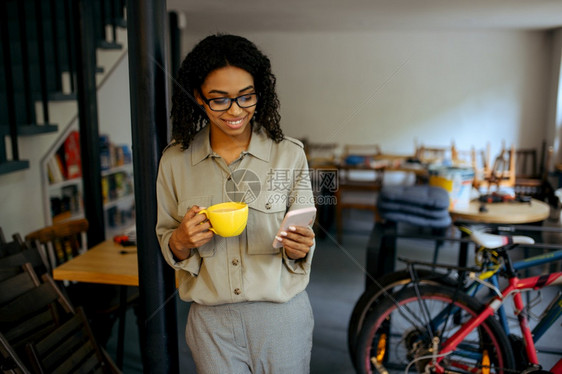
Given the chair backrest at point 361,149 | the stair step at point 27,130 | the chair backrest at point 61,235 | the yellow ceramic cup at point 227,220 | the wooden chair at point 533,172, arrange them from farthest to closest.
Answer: the chair backrest at point 361,149, the wooden chair at point 533,172, the stair step at point 27,130, the chair backrest at point 61,235, the yellow ceramic cup at point 227,220

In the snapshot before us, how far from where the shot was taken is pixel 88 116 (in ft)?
7.72

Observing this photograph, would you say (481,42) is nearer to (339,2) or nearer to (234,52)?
(339,2)

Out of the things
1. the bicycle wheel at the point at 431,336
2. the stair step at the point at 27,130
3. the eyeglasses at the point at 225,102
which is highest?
the eyeglasses at the point at 225,102

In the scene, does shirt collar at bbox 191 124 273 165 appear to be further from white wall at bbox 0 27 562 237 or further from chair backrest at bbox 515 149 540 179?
chair backrest at bbox 515 149 540 179

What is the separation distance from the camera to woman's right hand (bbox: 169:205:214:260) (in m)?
0.93

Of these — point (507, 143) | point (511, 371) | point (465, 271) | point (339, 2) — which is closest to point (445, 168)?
point (465, 271)

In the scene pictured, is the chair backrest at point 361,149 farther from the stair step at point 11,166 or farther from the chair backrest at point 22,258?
the chair backrest at point 22,258

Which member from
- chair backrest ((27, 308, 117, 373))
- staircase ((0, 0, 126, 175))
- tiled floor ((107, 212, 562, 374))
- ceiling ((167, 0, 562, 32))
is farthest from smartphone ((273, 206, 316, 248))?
ceiling ((167, 0, 562, 32))

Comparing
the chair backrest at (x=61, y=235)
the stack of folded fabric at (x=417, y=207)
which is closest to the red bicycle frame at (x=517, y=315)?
the stack of folded fabric at (x=417, y=207)

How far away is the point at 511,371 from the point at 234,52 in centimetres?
152

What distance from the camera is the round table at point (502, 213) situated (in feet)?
7.19

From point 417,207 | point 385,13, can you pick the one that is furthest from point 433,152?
point 417,207

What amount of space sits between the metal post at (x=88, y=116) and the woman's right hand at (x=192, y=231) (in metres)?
1.65

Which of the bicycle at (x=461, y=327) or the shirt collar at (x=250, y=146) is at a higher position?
the shirt collar at (x=250, y=146)
